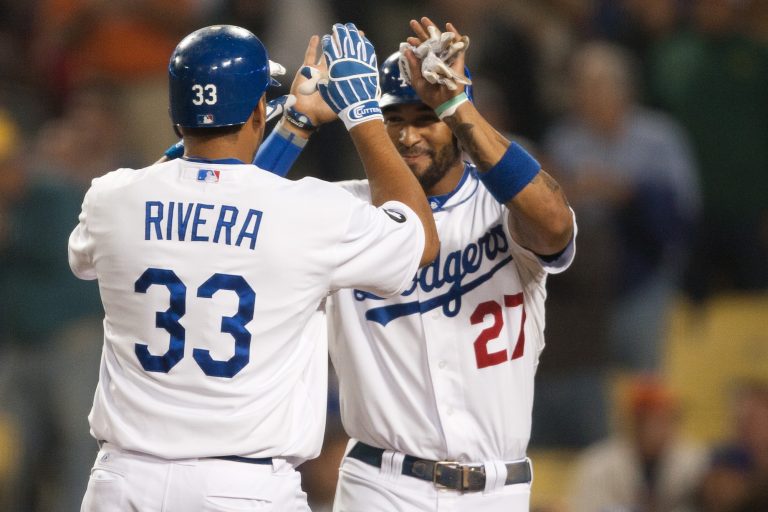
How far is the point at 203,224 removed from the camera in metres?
3.19

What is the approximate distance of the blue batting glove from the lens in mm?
3527

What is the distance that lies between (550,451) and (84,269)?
4147 mm

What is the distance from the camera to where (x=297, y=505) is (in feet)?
10.9

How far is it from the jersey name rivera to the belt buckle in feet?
3.53

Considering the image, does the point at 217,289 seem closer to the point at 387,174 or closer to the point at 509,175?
the point at 387,174

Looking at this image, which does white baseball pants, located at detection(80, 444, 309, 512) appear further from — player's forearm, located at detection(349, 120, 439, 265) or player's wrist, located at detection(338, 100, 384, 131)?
player's wrist, located at detection(338, 100, 384, 131)

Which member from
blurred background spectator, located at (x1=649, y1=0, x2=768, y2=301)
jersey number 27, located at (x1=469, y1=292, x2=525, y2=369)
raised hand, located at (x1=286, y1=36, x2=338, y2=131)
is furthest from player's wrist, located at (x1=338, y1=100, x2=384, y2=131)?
blurred background spectator, located at (x1=649, y1=0, x2=768, y2=301)

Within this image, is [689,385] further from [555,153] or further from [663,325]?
[555,153]

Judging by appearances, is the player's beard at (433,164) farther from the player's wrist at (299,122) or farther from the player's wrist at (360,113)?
the player's wrist at (360,113)

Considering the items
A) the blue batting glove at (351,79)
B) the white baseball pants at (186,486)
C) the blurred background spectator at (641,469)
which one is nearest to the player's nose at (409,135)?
the blue batting glove at (351,79)

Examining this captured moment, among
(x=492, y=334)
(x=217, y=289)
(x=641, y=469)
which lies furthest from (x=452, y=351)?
(x=641, y=469)

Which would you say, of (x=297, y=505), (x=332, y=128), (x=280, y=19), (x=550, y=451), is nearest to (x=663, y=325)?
(x=550, y=451)

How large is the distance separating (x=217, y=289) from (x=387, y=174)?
63cm

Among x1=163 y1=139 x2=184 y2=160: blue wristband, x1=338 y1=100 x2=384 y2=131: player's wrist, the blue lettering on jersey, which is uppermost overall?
x1=338 y1=100 x2=384 y2=131: player's wrist
